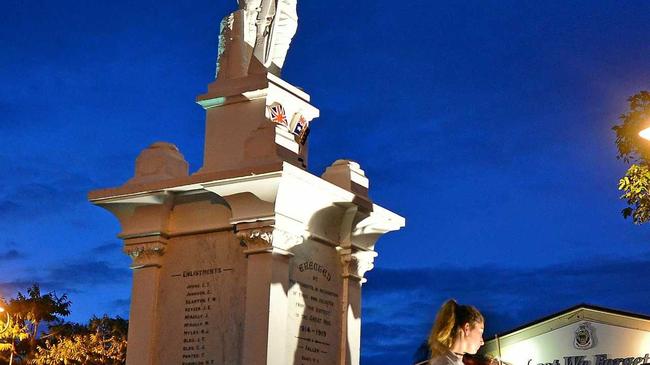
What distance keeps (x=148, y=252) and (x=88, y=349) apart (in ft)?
88.2

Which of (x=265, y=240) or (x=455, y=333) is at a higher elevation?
(x=265, y=240)

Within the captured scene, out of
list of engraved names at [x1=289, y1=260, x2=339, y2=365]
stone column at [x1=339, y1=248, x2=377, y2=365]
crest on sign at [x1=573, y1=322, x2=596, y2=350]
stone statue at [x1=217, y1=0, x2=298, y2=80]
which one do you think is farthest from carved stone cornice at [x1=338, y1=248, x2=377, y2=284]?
crest on sign at [x1=573, y1=322, x2=596, y2=350]

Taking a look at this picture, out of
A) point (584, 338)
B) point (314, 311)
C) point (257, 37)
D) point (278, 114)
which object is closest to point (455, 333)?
point (314, 311)

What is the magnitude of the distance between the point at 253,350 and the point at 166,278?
162 cm

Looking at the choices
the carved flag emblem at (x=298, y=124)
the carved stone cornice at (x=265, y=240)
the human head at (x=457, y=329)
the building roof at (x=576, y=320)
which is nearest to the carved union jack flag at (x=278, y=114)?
the carved flag emblem at (x=298, y=124)

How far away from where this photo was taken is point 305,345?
1223 cm

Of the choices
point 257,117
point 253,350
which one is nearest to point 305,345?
point 253,350

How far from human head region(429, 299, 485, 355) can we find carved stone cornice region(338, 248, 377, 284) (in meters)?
5.25

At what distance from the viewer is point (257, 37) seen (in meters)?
13.3

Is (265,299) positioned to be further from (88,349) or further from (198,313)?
(88,349)

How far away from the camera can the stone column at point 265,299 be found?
1155 centimetres

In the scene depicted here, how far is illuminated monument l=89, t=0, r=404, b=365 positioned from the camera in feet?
38.7

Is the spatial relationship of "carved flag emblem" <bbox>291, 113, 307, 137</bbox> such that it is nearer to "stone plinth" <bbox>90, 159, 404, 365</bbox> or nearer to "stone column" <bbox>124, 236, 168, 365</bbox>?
"stone plinth" <bbox>90, 159, 404, 365</bbox>

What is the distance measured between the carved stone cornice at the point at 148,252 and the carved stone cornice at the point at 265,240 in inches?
44.8
